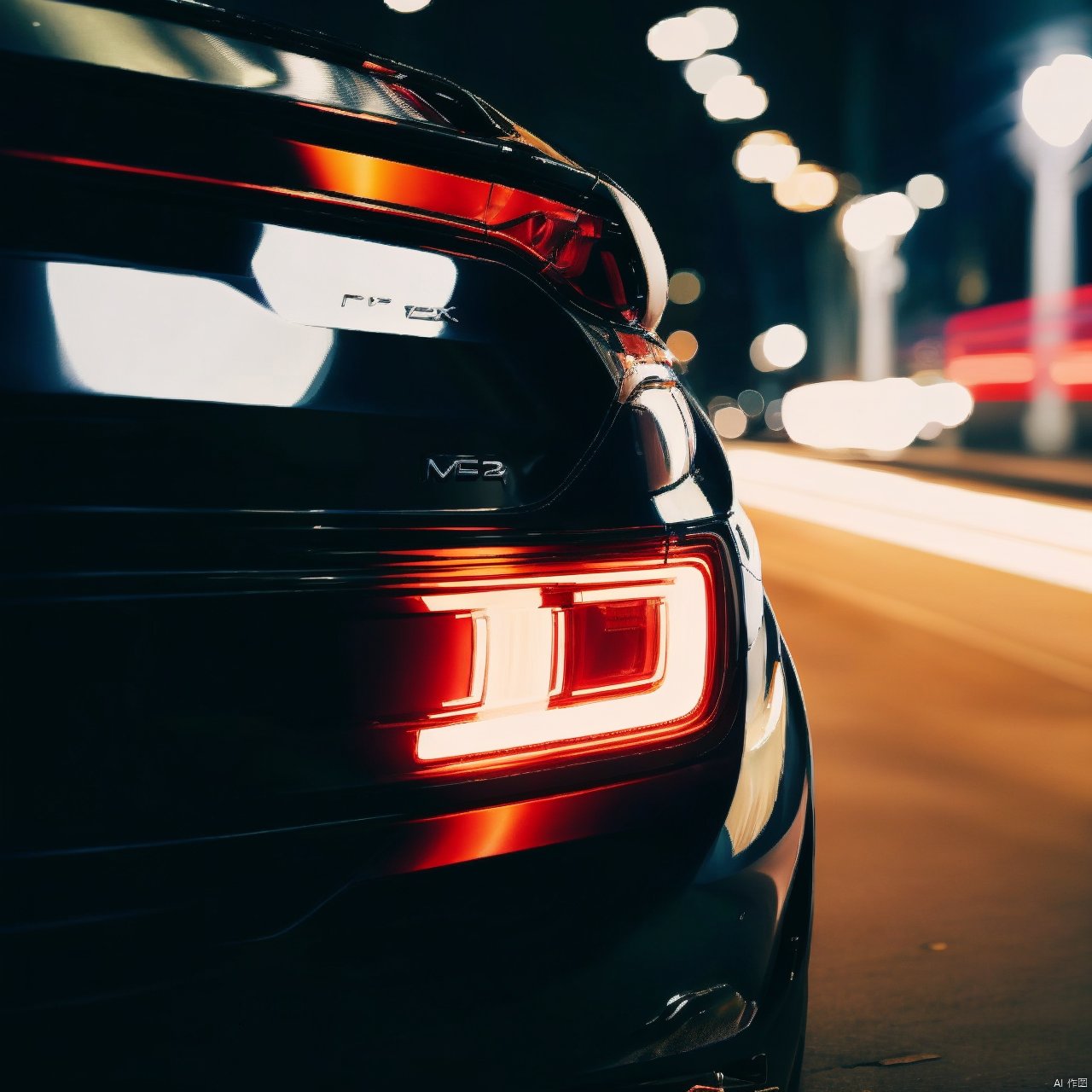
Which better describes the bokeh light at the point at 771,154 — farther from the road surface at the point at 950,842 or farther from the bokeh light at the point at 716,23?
the road surface at the point at 950,842

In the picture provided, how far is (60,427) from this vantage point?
1.40 m

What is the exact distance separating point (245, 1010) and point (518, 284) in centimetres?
78

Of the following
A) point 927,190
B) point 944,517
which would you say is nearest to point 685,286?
point 927,190

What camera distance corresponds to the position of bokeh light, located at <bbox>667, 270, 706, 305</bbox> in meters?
56.7

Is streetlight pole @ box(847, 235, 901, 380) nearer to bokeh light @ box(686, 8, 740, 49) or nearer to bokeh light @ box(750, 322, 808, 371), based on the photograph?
bokeh light @ box(686, 8, 740, 49)

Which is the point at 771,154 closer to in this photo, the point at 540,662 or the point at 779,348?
the point at 540,662

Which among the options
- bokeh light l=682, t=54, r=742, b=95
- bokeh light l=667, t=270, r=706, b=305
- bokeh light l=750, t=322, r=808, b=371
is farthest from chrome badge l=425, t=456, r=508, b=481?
bokeh light l=750, t=322, r=808, b=371

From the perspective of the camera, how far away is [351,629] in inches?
60.2

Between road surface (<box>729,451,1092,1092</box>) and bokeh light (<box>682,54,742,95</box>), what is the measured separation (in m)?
18.3

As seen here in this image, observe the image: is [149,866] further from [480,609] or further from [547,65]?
[547,65]

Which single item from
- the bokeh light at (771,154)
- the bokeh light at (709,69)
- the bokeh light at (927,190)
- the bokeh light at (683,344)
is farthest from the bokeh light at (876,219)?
the bokeh light at (683,344)

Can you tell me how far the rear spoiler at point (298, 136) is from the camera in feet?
4.76

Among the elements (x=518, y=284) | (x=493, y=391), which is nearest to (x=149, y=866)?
(x=493, y=391)

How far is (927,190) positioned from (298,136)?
6371 centimetres
